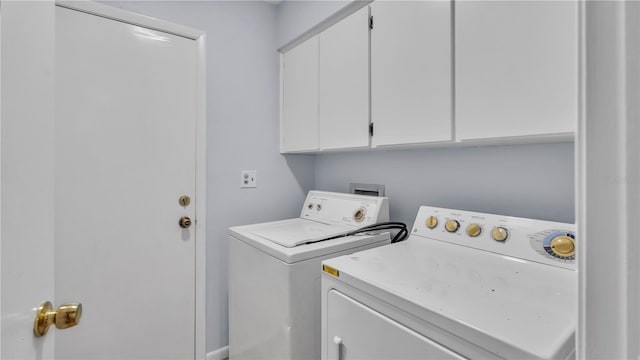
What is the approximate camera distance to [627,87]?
291 mm

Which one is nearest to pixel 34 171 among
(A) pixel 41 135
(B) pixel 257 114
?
(A) pixel 41 135

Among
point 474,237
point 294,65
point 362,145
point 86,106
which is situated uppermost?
point 294,65

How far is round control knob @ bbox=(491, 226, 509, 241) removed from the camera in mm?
1120

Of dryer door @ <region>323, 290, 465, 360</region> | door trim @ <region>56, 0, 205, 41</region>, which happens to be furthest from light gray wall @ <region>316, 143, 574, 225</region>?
door trim @ <region>56, 0, 205, 41</region>

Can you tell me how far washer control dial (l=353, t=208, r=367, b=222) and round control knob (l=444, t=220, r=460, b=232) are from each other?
0.49 metres

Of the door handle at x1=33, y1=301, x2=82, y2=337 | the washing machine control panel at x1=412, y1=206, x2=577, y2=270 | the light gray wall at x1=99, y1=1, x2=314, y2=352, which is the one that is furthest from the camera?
the light gray wall at x1=99, y1=1, x2=314, y2=352

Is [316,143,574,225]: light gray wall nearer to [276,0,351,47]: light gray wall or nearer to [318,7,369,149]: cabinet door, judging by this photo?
[318,7,369,149]: cabinet door

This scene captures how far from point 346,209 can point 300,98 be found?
813 mm

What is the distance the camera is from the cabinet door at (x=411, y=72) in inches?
46.9

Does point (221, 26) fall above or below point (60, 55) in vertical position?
above

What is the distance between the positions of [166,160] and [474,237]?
1.66m

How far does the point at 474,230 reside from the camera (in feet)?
3.95

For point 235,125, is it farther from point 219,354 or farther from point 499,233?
point 499,233

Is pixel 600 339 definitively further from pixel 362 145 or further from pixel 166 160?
pixel 166 160
